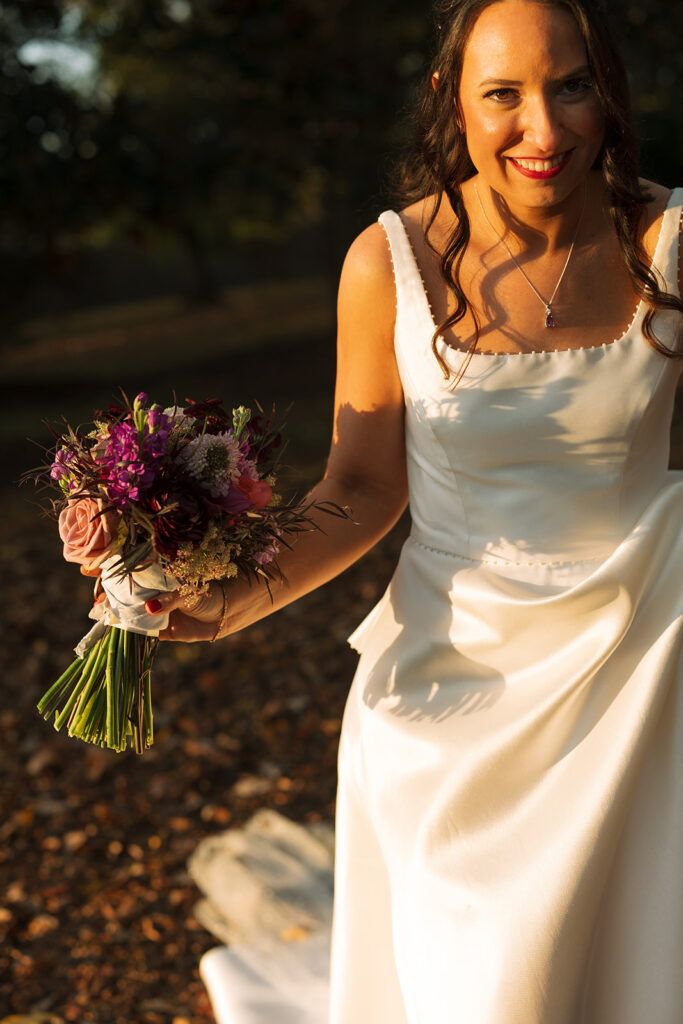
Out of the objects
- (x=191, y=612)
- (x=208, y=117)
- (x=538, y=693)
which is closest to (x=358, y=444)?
(x=191, y=612)

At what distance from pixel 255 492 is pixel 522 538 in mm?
629

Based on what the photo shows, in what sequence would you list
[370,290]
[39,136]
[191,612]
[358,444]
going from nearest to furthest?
[191,612], [370,290], [358,444], [39,136]

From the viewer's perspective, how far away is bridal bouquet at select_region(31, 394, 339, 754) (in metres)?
2.05

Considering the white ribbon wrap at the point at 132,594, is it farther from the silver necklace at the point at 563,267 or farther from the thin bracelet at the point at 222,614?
the silver necklace at the point at 563,267

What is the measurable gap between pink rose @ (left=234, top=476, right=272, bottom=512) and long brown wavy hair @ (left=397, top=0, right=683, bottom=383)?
479 mm

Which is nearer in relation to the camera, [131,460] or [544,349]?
[131,460]

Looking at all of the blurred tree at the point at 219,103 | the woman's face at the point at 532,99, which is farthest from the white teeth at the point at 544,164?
the blurred tree at the point at 219,103

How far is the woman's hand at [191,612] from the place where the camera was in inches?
85.5

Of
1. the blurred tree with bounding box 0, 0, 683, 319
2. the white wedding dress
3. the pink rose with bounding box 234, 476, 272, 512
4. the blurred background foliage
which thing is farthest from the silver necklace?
the blurred tree with bounding box 0, 0, 683, 319

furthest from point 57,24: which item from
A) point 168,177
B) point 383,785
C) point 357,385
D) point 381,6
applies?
point 383,785

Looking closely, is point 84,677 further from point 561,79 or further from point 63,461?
point 561,79

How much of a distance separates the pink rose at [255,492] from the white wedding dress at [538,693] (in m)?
0.42

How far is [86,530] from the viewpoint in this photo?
209cm

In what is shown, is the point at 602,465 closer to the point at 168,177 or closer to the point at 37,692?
the point at 37,692
